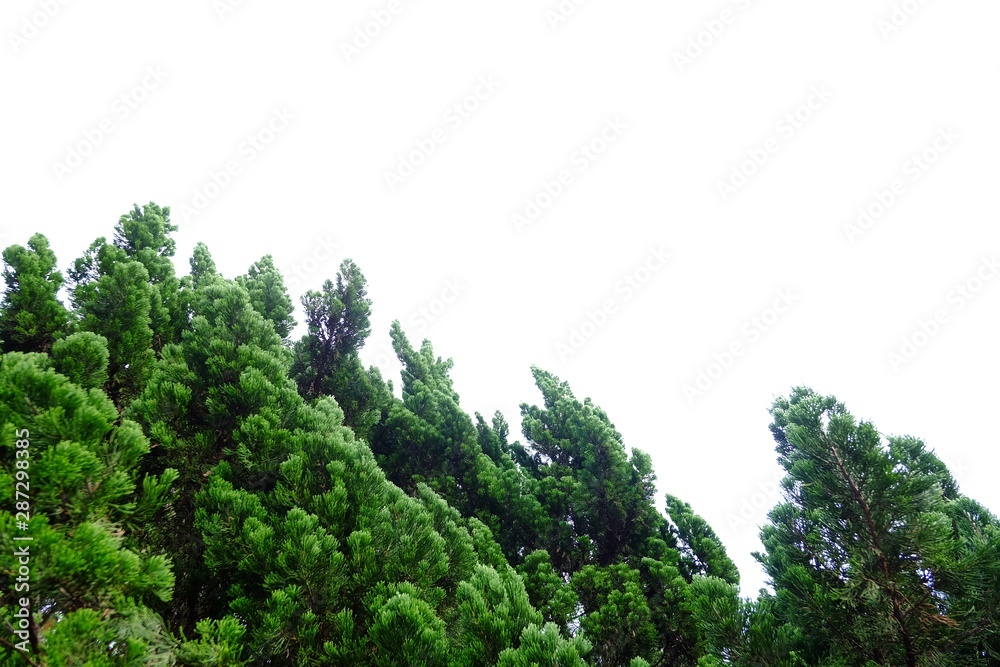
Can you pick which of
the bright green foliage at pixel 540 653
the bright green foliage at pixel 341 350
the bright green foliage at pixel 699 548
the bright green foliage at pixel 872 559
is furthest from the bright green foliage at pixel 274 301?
the bright green foliage at pixel 699 548

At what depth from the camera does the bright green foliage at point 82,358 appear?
187 inches

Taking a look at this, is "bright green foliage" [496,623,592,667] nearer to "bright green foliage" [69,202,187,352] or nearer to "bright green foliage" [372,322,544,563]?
"bright green foliage" [372,322,544,563]

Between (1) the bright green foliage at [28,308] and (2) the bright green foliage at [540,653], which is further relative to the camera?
(1) the bright green foliage at [28,308]

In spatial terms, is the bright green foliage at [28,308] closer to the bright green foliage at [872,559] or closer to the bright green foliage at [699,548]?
the bright green foliage at [872,559]

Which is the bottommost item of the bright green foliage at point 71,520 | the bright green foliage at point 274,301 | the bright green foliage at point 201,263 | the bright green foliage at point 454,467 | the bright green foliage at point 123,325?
the bright green foliage at point 71,520

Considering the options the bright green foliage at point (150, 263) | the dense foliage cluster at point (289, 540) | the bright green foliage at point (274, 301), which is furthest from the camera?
the bright green foliage at point (274, 301)

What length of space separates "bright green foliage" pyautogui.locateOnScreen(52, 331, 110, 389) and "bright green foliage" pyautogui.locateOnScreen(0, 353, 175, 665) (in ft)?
3.25

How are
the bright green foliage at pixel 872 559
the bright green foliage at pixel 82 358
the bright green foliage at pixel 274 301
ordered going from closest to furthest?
the bright green foliage at pixel 872 559 → the bright green foliage at pixel 82 358 → the bright green foliage at pixel 274 301

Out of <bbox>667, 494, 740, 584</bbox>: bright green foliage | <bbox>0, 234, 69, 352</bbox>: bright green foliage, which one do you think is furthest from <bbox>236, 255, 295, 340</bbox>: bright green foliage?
<bbox>667, 494, 740, 584</bbox>: bright green foliage

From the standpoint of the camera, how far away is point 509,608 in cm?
408

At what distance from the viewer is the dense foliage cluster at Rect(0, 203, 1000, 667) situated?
10.1ft

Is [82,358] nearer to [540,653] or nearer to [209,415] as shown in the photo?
[209,415]

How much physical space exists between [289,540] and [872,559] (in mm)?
5083

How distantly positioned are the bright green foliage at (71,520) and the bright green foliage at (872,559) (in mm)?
5200
